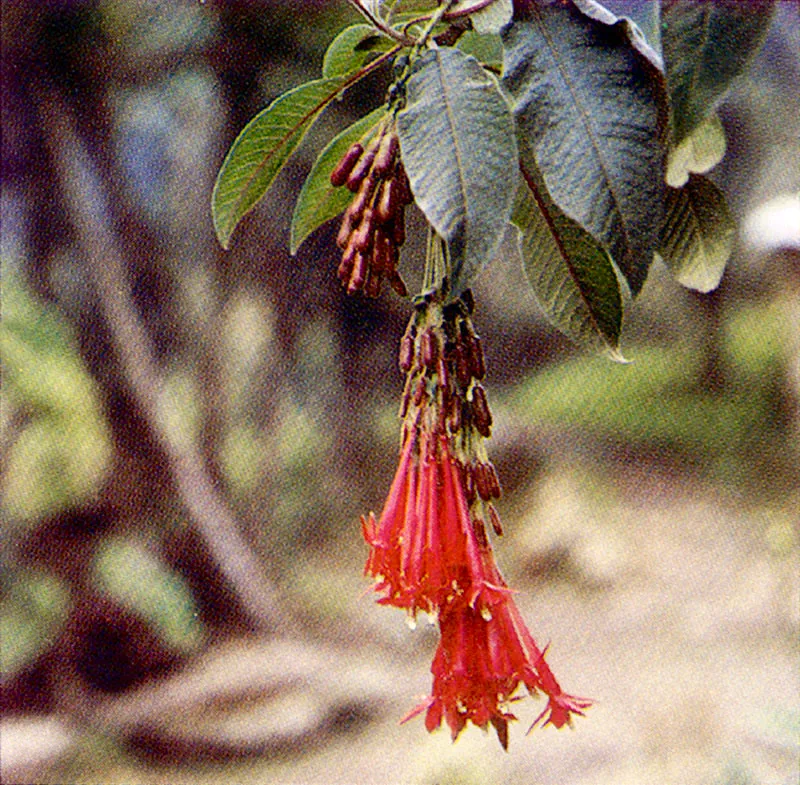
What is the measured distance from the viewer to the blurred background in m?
0.46

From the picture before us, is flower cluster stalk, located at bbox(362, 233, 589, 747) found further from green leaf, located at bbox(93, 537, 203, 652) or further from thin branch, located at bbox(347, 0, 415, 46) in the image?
green leaf, located at bbox(93, 537, 203, 652)

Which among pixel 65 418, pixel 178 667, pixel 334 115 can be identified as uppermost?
pixel 334 115

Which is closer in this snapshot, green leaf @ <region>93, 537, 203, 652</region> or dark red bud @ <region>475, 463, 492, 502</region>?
dark red bud @ <region>475, 463, 492, 502</region>

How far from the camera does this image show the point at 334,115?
516 mm

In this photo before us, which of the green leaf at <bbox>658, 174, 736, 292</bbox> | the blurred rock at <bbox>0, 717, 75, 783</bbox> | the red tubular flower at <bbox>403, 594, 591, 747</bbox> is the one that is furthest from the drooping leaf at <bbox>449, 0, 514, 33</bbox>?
the blurred rock at <bbox>0, 717, 75, 783</bbox>

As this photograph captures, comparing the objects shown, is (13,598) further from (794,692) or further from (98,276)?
(794,692)

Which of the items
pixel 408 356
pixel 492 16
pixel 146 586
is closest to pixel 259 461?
pixel 146 586

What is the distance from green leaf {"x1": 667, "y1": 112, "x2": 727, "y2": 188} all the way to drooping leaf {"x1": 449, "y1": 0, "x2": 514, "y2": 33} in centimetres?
8

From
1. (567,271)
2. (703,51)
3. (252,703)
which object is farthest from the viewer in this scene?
(252,703)

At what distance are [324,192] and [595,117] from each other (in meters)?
0.18

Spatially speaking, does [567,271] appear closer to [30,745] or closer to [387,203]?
[387,203]

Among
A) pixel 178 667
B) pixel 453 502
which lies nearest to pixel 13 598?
pixel 178 667

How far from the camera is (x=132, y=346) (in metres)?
0.53

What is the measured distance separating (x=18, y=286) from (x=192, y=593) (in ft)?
0.80
